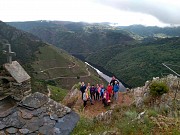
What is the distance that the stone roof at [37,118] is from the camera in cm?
757

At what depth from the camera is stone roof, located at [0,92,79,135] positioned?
7574mm

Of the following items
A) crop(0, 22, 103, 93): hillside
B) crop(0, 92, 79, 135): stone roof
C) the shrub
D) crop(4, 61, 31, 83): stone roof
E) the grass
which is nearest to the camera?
crop(0, 92, 79, 135): stone roof

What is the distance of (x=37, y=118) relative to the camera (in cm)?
793

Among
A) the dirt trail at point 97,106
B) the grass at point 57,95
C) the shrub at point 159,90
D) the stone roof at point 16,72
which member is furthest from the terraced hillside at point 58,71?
the stone roof at point 16,72

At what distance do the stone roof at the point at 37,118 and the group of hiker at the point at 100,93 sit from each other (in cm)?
1567

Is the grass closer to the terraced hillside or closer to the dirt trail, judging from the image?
the terraced hillside

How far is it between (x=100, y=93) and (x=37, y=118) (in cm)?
1745

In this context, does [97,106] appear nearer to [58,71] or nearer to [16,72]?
[16,72]

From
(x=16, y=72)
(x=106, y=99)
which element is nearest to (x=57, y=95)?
(x=106, y=99)

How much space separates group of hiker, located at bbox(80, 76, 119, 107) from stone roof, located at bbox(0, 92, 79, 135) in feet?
51.4

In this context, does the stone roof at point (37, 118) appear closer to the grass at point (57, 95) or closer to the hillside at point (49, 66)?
the grass at point (57, 95)

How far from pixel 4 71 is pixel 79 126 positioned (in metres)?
3.32

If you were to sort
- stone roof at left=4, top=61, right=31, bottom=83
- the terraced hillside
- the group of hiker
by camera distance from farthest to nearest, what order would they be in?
the terraced hillside < the group of hiker < stone roof at left=4, top=61, right=31, bottom=83

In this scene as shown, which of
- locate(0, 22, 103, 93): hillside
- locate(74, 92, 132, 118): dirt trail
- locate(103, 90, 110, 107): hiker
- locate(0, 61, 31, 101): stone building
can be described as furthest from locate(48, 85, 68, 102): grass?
locate(0, 61, 31, 101): stone building
